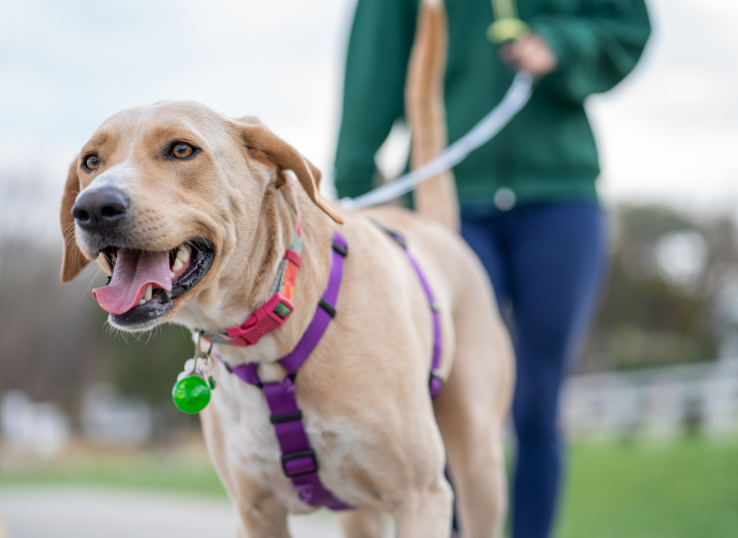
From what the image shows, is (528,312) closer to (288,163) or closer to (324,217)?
(324,217)

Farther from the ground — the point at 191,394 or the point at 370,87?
the point at 370,87

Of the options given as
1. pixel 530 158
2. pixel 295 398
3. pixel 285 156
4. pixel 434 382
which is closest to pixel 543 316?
pixel 530 158

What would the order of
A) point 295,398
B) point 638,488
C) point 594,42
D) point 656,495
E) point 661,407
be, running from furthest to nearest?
point 661,407, point 638,488, point 656,495, point 594,42, point 295,398

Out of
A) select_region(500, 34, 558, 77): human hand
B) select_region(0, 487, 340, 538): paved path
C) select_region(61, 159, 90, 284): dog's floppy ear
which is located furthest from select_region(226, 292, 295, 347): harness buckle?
select_region(0, 487, 340, 538): paved path

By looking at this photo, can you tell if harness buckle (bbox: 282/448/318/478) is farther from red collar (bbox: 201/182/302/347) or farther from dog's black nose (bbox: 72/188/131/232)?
dog's black nose (bbox: 72/188/131/232)

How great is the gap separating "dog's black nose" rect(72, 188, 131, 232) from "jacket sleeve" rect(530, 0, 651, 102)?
2039mm

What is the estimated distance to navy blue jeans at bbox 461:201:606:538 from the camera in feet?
10.2

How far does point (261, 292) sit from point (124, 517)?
5691 mm

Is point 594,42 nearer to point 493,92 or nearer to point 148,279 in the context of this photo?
point 493,92

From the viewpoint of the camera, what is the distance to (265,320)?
2.09 meters

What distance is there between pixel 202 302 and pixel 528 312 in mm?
1655

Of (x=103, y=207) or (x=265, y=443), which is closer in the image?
(x=103, y=207)

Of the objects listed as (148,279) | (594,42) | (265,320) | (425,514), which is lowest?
(425,514)

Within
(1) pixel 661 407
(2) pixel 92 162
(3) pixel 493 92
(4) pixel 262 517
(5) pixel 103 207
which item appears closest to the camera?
(5) pixel 103 207
